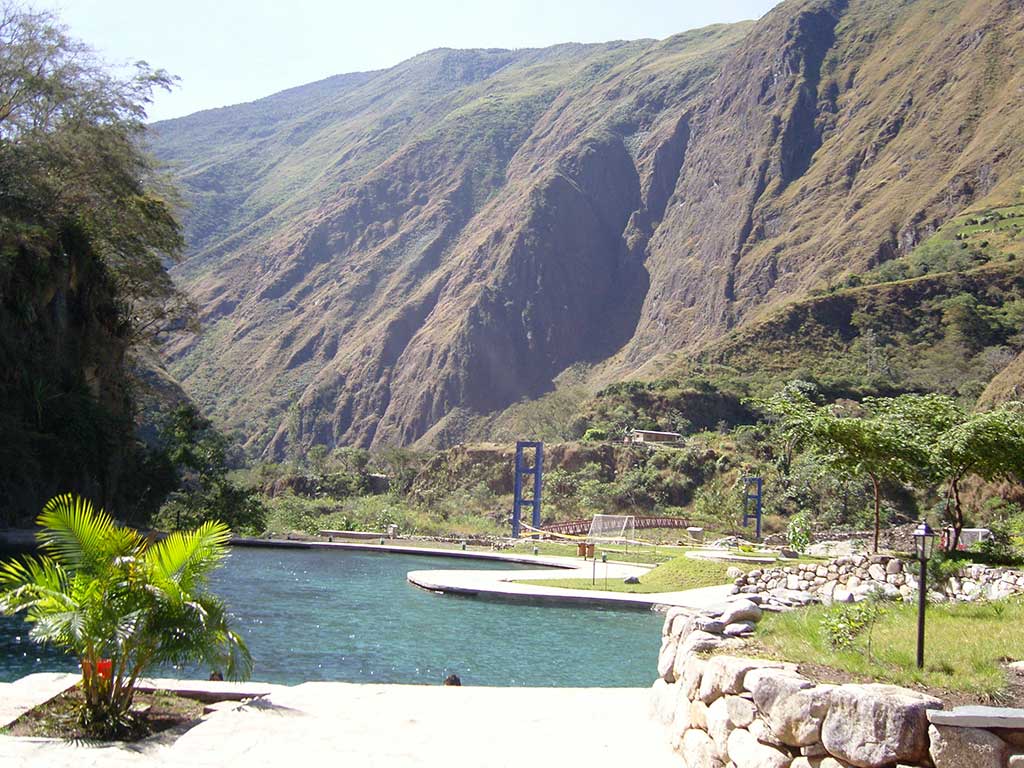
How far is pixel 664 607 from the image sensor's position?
17.0 meters

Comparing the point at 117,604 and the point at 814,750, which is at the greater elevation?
the point at 117,604

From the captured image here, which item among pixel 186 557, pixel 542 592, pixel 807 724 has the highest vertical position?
pixel 186 557

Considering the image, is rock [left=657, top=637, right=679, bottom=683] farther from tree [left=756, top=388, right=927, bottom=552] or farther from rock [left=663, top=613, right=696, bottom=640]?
tree [left=756, top=388, right=927, bottom=552]

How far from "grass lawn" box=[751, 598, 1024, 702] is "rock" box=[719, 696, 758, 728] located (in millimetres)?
612

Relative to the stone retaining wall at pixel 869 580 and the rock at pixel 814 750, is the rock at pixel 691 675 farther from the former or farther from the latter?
the stone retaining wall at pixel 869 580

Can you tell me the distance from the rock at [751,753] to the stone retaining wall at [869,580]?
445 centimetres

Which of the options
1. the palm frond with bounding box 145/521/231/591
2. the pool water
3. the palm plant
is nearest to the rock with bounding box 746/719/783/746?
the palm plant

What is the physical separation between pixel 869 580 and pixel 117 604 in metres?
10.5

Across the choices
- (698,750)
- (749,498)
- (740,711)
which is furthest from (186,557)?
(749,498)

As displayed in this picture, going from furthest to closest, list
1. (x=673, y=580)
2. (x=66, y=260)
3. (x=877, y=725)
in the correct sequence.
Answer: (x=66, y=260) < (x=673, y=580) < (x=877, y=725)

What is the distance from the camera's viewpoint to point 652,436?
6144cm

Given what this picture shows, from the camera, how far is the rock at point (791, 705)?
204 inches

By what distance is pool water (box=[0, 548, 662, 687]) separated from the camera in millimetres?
11398

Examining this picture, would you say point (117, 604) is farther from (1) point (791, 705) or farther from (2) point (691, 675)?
(1) point (791, 705)
